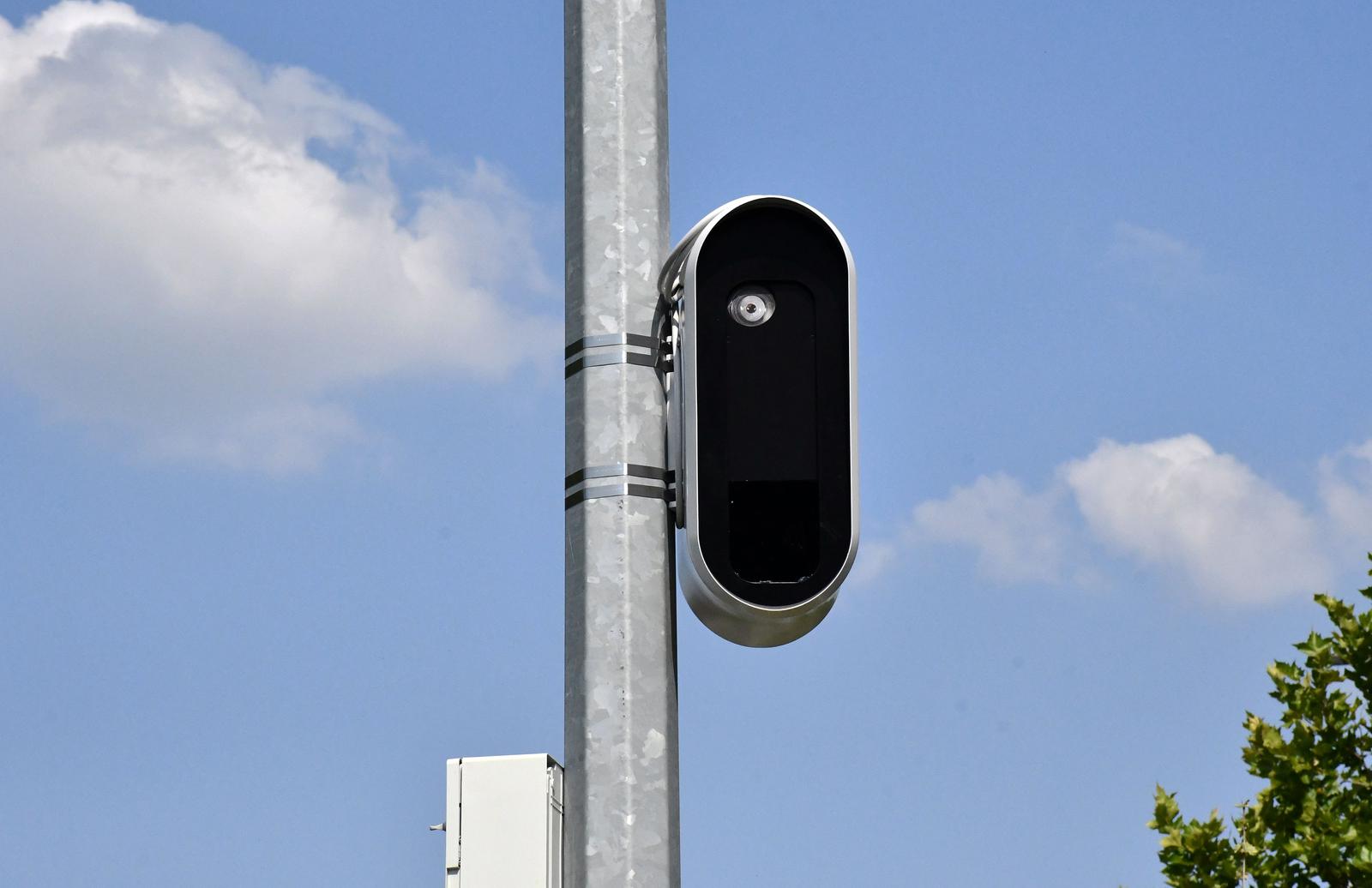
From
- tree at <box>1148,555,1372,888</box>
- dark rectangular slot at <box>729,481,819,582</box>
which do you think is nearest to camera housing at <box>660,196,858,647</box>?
dark rectangular slot at <box>729,481,819,582</box>

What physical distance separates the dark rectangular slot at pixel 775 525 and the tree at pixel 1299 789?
6.70m

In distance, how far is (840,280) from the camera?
11.7ft

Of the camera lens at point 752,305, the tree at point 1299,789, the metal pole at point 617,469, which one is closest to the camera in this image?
the metal pole at point 617,469

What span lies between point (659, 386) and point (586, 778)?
2.67ft

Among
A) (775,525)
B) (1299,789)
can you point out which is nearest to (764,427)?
(775,525)

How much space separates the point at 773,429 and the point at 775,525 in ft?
0.61

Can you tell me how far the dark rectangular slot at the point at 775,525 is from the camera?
3.40 metres

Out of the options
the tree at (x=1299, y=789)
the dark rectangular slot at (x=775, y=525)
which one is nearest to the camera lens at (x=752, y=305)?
the dark rectangular slot at (x=775, y=525)

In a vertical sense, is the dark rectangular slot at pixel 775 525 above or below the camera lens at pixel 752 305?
below

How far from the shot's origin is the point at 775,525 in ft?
11.2

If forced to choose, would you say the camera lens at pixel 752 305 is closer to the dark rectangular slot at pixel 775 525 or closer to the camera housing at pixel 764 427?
the camera housing at pixel 764 427

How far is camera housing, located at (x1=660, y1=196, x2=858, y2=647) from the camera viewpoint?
3.39 meters

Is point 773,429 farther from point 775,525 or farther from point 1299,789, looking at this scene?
point 1299,789

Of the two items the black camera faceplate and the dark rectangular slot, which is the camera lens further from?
the dark rectangular slot
